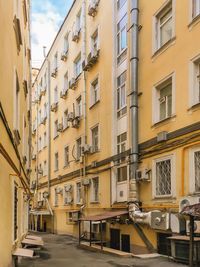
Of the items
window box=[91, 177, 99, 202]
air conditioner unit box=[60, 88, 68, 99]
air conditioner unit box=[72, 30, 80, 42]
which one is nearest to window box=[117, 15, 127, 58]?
air conditioner unit box=[72, 30, 80, 42]

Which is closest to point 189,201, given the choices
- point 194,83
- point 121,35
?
point 194,83

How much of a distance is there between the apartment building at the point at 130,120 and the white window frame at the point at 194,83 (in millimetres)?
30

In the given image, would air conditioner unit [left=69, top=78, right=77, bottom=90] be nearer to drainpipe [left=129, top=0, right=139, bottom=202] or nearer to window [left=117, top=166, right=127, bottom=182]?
drainpipe [left=129, top=0, right=139, bottom=202]

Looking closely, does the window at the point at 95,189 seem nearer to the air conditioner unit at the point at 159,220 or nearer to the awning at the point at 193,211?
the air conditioner unit at the point at 159,220

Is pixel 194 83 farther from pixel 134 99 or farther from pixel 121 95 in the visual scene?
pixel 121 95

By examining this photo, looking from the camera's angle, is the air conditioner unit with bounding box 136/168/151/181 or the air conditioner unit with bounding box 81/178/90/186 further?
the air conditioner unit with bounding box 81/178/90/186

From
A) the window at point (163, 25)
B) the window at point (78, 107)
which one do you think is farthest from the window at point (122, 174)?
the window at point (78, 107)

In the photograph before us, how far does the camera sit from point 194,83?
381 inches

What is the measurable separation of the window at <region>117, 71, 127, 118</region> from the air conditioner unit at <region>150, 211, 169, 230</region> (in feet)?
16.9

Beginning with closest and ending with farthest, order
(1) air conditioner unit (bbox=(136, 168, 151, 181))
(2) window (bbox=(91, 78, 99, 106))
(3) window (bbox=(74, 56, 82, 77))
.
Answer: (1) air conditioner unit (bbox=(136, 168, 151, 181)) → (2) window (bbox=(91, 78, 99, 106)) → (3) window (bbox=(74, 56, 82, 77))

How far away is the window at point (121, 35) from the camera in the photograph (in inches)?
570

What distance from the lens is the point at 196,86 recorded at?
9.66 metres

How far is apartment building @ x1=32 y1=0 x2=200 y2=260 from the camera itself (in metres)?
9.91

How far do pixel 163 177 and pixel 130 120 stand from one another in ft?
10.0
